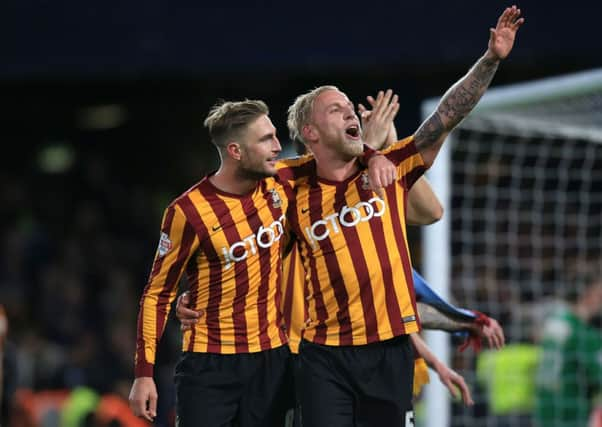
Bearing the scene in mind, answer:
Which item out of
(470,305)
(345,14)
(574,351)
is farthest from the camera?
(345,14)

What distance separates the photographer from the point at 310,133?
4.32m

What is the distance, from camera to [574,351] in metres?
7.86

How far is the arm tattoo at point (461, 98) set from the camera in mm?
4086

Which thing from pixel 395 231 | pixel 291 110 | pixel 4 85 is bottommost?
pixel 395 231

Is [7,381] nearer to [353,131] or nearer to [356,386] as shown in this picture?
[356,386]

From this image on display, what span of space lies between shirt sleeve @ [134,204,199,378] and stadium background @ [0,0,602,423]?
442 centimetres

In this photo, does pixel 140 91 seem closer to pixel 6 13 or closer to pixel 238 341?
pixel 6 13

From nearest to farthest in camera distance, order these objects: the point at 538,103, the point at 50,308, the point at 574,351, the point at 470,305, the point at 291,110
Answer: the point at 291,110
the point at 538,103
the point at 574,351
the point at 470,305
the point at 50,308

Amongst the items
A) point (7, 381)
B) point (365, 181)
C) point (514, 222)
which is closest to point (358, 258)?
point (365, 181)

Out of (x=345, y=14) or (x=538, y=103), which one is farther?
(x=345, y=14)

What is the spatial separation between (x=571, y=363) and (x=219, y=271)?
13.9 feet

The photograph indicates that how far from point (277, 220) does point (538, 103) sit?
2.84m

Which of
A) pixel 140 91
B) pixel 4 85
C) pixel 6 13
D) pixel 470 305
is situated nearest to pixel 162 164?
pixel 140 91

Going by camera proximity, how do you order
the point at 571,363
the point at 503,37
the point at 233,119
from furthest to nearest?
the point at 571,363
the point at 233,119
the point at 503,37
